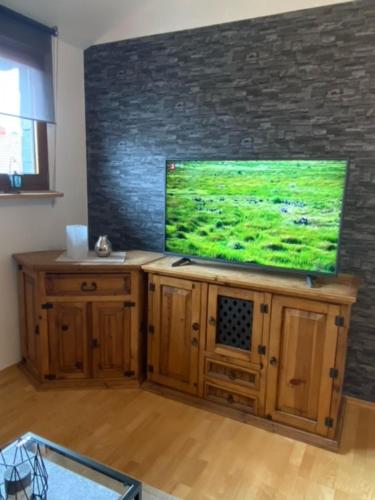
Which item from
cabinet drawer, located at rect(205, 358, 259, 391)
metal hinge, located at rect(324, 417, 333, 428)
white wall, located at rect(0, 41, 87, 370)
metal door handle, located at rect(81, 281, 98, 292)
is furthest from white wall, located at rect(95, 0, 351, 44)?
metal hinge, located at rect(324, 417, 333, 428)

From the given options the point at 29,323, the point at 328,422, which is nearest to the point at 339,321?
the point at 328,422

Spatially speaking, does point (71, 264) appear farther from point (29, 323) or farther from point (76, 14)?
point (76, 14)

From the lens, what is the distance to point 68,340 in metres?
2.35

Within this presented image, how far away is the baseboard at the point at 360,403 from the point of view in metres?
2.22

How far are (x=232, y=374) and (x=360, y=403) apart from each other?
2.63 feet

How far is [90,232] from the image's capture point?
9.86ft

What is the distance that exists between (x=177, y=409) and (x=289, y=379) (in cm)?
68

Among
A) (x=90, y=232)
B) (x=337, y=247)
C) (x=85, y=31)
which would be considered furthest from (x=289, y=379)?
(x=85, y=31)

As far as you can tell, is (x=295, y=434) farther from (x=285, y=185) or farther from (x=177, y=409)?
(x=285, y=185)

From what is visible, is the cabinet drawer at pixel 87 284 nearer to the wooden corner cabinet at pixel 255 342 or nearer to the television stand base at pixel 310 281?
the wooden corner cabinet at pixel 255 342

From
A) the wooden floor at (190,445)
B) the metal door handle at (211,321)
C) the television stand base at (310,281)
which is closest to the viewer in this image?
the wooden floor at (190,445)

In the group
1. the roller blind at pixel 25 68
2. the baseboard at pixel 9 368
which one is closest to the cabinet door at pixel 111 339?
the baseboard at pixel 9 368

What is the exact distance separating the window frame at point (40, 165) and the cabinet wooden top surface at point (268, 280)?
1.00m

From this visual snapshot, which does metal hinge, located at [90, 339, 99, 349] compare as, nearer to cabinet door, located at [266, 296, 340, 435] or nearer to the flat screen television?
the flat screen television
